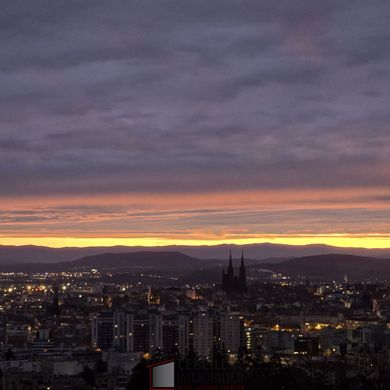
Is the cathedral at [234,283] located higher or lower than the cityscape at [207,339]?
higher

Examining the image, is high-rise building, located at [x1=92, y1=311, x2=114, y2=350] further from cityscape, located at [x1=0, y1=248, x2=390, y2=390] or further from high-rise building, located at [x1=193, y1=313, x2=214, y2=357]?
high-rise building, located at [x1=193, y1=313, x2=214, y2=357]

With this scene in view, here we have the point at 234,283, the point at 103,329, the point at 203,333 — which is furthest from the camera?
the point at 234,283

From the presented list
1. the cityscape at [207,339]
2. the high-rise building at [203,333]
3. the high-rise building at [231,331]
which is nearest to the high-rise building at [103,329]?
the cityscape at [207,339]

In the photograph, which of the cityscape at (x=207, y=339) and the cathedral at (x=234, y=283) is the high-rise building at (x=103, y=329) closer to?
the cityscape at (x=207, y=339)

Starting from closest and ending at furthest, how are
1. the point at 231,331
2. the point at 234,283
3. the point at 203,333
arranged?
the point at 203,333
the point at 231,331
the point at 234,283

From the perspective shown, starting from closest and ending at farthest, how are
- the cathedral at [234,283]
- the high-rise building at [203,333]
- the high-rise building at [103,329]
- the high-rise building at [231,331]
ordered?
the high-rise building at [203,333]
the high-rise building at [231,331]
the high-rise building at [103,329]
the cathedral at [234,283]

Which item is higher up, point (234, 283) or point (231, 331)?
point (234, 283)

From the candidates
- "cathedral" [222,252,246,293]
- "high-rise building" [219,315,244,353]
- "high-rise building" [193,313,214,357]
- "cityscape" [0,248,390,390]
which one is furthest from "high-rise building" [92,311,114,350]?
"cathedral" [222,252,246,293]

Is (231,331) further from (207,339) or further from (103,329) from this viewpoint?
(103,329)

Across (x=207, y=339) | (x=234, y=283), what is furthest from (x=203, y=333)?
(x=234, y=283)

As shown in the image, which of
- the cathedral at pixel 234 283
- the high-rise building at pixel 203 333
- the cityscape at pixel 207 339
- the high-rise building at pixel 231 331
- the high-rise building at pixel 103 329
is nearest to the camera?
the cityscape at pixel 207 339

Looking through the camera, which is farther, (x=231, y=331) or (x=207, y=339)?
(x=231, y=331)

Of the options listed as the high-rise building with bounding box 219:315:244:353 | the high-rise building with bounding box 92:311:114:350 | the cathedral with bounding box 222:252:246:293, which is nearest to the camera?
the high-rise building with bounding box 219:315:244:353
